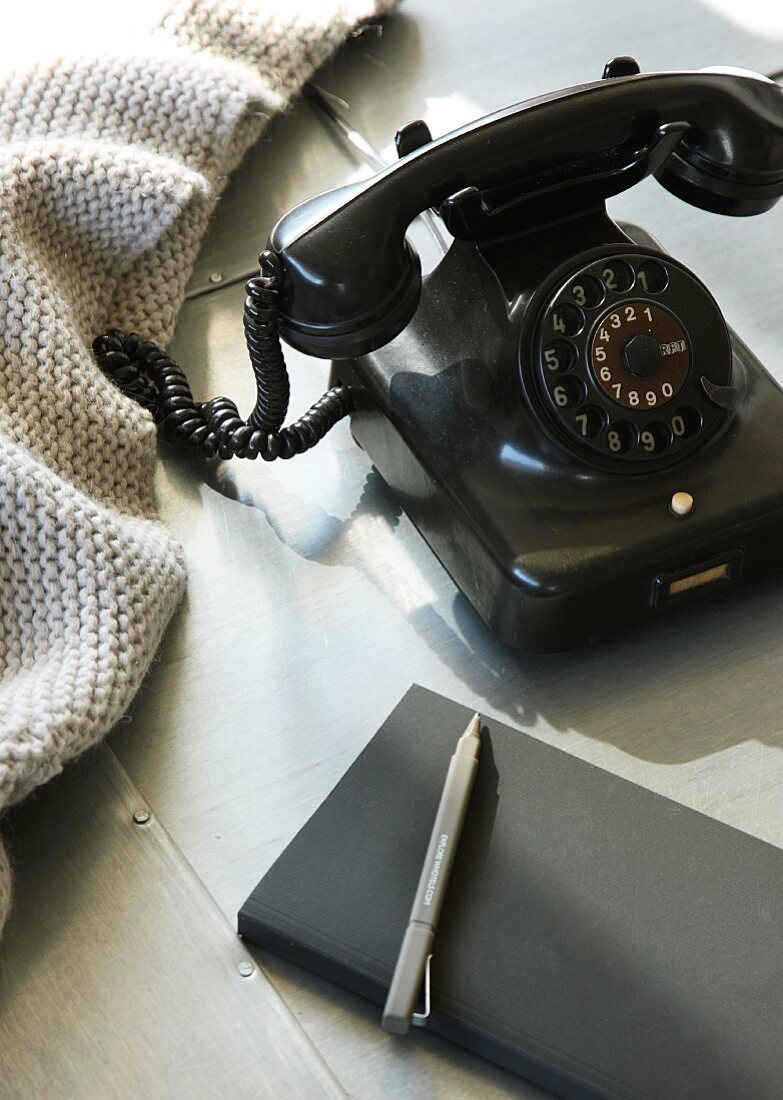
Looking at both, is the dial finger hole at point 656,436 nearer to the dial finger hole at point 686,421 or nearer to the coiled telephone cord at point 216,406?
the dial finger hole at point 686,421

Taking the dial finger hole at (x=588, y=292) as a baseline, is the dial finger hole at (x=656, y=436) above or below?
below

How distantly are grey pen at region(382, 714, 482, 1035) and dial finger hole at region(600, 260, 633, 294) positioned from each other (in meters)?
0.29

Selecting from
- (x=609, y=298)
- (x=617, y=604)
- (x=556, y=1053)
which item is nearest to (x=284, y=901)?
(x=556, y=1053)

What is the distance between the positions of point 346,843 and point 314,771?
0.23 ft

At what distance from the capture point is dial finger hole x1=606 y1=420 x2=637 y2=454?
0.78 m

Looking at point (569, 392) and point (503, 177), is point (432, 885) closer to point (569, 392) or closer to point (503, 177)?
point (569, 392)

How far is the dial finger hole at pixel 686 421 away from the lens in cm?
79

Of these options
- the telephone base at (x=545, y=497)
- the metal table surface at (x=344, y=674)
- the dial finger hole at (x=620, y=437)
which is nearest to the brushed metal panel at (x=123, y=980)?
the metal table surface at (x=344, y=674)

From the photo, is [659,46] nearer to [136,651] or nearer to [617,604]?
[617,604]

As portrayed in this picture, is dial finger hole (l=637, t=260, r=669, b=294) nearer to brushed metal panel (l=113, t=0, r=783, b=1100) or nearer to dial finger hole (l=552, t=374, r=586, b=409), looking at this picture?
dial finger hole (l=552, t=374, r=586, b=409)

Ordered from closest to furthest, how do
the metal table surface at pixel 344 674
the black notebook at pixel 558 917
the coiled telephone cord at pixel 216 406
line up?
the black notebook at pixel 558 917 → the metal table surface at pixel 344 674 → the coiled telephone cord at pixel 216 406

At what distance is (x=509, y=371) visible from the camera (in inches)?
31.5

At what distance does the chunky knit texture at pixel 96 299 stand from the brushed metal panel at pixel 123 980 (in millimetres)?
43

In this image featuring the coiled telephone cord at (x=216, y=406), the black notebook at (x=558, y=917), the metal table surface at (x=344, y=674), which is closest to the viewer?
the black notebook at (x=558, y=917)
